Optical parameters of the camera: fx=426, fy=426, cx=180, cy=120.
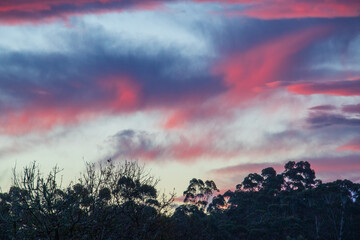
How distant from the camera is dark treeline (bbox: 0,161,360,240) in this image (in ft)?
83.8

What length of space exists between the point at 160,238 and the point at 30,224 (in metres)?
11.7

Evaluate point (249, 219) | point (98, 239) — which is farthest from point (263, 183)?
point (98, 239)

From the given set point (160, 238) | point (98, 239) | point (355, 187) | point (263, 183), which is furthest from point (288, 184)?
point (98, 239)

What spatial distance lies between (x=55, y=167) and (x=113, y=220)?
5518 mm

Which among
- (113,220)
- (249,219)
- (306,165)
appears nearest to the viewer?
(113,220)

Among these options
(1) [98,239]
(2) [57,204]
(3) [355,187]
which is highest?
(3) [355,187]

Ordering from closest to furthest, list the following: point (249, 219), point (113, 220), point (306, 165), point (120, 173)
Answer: point (113, 220) → point (120, 173) → point (249, 219) → point (306, 165)

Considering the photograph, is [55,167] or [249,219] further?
[249,219]

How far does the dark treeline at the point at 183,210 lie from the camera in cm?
2553

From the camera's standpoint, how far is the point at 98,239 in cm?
2720

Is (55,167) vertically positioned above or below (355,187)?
below

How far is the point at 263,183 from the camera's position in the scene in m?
107

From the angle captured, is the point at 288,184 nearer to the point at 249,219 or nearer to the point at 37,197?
the point at 249,219

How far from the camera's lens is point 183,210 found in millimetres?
82125
